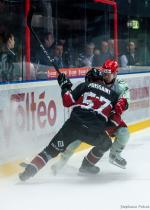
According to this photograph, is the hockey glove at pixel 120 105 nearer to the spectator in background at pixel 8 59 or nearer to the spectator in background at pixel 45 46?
the spectator in background at pixel 8 59

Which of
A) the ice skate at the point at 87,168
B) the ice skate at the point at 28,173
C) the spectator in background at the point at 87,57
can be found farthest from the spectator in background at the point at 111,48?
the ice skate at the point at 28,173

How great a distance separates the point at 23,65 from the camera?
20.3 ft

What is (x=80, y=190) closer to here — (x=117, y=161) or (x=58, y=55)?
(x=117, y=161)

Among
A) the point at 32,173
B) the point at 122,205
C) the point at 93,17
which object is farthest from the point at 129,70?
the point at 122,205

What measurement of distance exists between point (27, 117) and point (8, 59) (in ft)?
2.03

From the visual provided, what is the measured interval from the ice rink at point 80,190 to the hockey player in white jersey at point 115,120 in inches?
4.9

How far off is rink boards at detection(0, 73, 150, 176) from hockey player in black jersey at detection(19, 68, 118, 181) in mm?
662

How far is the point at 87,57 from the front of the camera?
298 inches

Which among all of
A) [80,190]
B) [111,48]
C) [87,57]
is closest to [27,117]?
[80,190]

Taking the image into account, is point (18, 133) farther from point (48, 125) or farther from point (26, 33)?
point (26, 33)

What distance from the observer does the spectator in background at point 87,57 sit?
741 cm

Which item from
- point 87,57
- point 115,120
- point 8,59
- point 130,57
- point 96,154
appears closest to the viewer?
point 96,154

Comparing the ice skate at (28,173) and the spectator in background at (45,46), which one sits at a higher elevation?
the spectator in background at (45,46)

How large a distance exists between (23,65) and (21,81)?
0.38m
